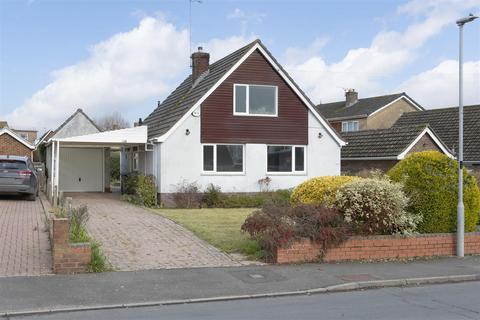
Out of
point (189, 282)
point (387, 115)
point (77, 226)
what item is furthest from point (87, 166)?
point (387, 115)

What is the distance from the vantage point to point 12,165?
65.9ft

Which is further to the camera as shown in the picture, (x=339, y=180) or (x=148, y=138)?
(x=148, y=138)

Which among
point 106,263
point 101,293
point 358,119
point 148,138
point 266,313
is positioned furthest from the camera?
point 358,119

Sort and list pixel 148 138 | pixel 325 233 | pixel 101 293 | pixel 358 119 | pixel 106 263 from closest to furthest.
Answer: pixel 101 293 → pixel 106 263 → pixel 325 233 → pixel 148 138 → pixel 358 119

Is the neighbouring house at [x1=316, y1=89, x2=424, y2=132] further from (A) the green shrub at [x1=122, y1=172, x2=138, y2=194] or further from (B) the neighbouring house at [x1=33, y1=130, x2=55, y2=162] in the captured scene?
(A) the green shrub at [x1=122, y1=172, x2=138, y2=194]

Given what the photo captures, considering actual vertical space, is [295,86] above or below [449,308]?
above

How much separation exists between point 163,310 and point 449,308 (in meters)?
4.04

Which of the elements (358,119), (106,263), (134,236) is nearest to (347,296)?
(106,263)

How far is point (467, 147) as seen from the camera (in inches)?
1085

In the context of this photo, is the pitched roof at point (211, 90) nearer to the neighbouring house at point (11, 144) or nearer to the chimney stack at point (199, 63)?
the chimney stack at point (199, 63)

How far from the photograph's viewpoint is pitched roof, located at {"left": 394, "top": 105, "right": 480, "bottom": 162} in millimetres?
27312

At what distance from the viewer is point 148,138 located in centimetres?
2288

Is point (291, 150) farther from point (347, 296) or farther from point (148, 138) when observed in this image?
point (347, 296)

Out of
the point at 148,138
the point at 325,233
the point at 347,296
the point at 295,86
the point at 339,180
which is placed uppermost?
the point at 295,86
